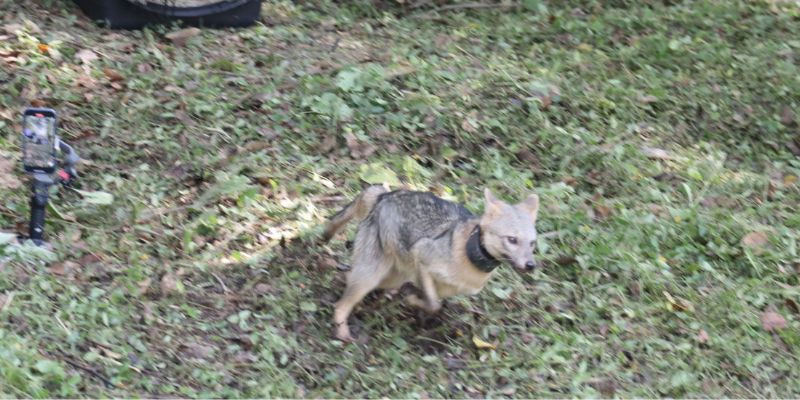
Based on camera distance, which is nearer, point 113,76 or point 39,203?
point 39,203

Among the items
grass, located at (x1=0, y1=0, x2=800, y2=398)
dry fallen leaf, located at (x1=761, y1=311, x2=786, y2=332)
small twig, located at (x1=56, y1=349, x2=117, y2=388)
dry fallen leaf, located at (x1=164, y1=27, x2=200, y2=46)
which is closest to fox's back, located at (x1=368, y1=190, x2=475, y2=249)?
grass, located at (x1=0, y1=0, x2=800, y2=398)

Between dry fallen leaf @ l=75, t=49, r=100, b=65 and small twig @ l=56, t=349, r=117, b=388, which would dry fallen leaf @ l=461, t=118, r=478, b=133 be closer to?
dry fallen leaf @ l=75, t=49, r=100, b=65

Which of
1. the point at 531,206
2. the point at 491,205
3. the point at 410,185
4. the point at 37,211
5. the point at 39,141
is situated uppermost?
the point at 491,205

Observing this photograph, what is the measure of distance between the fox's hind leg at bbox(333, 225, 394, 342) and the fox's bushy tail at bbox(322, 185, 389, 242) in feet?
0.97

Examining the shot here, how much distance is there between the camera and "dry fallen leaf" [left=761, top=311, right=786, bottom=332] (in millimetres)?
6996

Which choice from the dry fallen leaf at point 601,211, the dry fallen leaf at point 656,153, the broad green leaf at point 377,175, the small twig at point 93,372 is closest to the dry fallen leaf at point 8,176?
the small twig at point 93,372

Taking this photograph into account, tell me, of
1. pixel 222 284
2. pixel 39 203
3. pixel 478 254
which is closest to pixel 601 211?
pixel 478 254

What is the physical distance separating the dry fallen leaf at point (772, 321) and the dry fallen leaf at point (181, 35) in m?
5.31

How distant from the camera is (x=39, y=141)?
6824mm

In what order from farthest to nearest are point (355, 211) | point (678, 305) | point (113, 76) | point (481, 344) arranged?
point (113, 76), point (678, 305), point (355, 211), point (481, 344)

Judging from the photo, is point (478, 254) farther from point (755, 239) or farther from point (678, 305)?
point (755, 239)

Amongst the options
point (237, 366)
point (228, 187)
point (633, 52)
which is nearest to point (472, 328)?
point (237, 366)

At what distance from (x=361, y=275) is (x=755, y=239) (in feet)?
9.88

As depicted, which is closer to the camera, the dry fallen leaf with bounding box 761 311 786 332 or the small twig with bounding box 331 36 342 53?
the dry fallen leaf with bounding box 761 311 786 332
